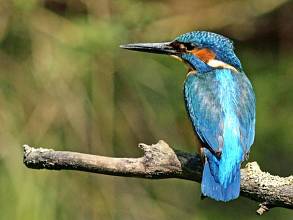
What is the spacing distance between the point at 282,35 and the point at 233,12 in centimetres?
28

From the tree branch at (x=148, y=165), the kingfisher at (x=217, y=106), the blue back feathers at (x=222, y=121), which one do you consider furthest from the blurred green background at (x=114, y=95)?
the tree branch at (x=148, y=165)

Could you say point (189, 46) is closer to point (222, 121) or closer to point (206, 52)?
point (206, 52)

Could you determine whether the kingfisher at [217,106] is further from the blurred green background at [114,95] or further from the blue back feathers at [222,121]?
the blurred green background at [114,95]

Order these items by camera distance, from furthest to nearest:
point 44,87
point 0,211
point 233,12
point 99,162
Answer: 1. point 233,12
2. point 44,87
3. point 0,211
4. point 99,162

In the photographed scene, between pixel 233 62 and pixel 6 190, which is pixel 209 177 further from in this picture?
pixel 6 190

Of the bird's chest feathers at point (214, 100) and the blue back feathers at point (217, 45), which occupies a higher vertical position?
the blue back feathers at point (217, 45)

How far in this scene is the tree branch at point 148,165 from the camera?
114 inches

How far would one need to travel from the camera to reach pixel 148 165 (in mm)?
2904

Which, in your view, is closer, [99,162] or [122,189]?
[99,162]

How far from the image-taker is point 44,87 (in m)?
4.36

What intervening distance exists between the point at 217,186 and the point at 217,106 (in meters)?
0.31

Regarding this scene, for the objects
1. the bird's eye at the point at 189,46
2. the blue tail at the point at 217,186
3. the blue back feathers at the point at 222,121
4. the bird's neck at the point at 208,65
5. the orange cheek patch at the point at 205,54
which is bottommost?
the blue tail at the point at 217,186

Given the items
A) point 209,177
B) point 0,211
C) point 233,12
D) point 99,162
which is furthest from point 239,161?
point 233,12

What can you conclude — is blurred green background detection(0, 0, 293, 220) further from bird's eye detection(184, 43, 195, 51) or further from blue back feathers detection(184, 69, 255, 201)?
blue back feathers detection(184, 69, 255, 201)
